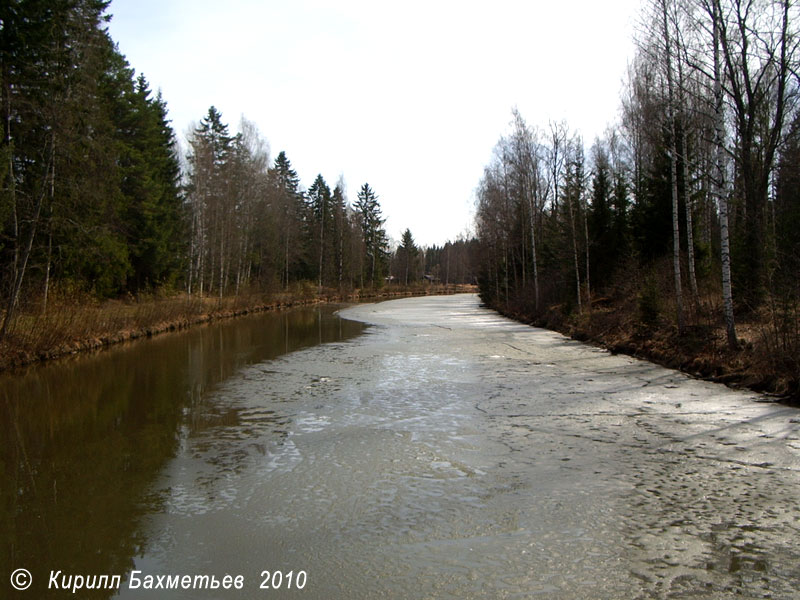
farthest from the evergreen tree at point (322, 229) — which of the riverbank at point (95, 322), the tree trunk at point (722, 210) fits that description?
the tree trunk at point (722, 210)

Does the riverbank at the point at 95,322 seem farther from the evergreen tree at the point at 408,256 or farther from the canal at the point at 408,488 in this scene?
the evergreen tree at the point at 408,256

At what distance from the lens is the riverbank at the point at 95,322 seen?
1475 centimetres

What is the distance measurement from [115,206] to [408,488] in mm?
23600

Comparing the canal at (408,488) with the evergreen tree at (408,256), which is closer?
the canal at (408,488)

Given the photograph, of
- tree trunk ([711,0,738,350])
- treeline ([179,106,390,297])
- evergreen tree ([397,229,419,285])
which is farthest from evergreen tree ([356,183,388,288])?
tree trunk ([711,0,738,350])

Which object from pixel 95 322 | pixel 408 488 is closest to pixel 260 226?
pixel 95 322

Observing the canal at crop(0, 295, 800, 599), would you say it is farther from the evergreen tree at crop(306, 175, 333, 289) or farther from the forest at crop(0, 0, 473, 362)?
the evergreen tree at crop(306, 175, 333, 289)

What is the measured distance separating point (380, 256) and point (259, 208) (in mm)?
33444

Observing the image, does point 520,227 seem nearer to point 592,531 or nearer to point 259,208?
point 259,208

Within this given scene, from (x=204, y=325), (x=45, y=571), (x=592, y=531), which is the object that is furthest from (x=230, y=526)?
(x=204, y=325)

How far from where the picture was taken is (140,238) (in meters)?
31.3

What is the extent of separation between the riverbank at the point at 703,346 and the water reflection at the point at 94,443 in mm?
8773

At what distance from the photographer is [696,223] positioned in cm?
2189

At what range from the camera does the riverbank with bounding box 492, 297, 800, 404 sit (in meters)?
10.2
